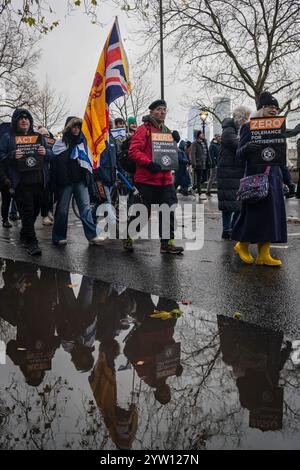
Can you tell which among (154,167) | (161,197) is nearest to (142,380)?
(154,167)

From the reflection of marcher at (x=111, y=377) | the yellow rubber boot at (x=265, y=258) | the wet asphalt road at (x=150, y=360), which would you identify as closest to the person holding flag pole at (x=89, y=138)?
the wet asphalt road at (x=150, y=360)

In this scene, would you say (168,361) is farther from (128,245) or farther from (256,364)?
(128,245)

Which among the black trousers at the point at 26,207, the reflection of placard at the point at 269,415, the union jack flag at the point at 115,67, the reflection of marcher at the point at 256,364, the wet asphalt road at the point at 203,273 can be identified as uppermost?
the union jack flag at the point at 115,67

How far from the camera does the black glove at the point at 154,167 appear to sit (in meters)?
7.11

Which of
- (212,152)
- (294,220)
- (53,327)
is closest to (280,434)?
(53,327)

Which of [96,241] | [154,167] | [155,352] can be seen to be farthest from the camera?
[96,241]

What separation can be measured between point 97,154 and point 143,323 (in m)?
4.04

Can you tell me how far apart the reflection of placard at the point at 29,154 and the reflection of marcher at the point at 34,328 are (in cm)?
206

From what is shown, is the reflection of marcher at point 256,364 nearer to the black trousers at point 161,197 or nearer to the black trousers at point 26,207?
the black trousers at point 161,197

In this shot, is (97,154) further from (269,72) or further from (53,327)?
(269,72)

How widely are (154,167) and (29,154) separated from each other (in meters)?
1.87

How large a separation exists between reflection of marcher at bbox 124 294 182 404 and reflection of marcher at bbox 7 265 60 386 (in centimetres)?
57

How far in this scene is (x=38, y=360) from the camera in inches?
138

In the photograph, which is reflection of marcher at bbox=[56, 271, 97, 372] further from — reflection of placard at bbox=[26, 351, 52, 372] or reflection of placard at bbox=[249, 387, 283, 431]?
reflection of placard at bbox=[249, 387, 283, 431]
